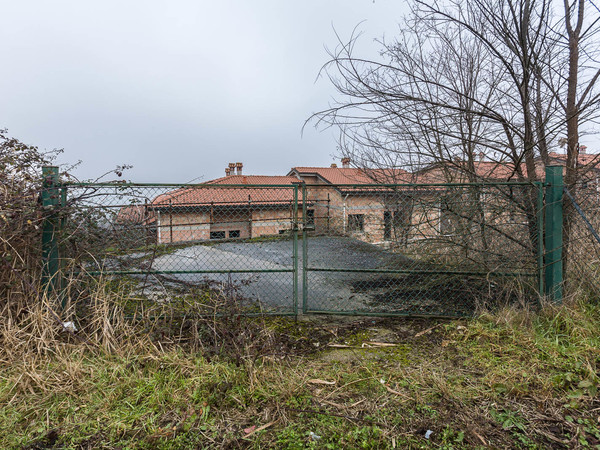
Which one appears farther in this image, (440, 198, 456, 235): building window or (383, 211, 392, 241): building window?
(383, 211, 392, 241): building window

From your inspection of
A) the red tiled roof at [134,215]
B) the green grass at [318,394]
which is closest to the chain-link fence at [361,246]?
the red tiled roof at [134,215]

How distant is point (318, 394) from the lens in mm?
2674

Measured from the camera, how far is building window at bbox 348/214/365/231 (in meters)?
5.12

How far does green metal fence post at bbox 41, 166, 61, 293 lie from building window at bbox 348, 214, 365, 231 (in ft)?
11.9

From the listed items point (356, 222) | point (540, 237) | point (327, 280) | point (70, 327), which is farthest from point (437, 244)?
point (70, 327)

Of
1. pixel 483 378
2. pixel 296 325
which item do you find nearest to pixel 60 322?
pixel 296 325

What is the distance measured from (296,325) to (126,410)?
1.98 metres

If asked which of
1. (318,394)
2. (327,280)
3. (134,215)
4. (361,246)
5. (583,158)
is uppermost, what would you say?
(583,158)

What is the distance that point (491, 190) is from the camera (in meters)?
4.51

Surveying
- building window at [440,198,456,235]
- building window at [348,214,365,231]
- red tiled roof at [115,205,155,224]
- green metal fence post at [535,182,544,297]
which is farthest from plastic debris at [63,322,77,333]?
green metal fence post at [535,182,544,297]

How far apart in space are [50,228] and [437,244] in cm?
475

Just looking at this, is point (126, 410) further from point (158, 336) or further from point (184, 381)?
point (158, 336)

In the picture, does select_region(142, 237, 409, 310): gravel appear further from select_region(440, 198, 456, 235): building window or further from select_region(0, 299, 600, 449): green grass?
select_region(0, 299, 600, 449): green grass

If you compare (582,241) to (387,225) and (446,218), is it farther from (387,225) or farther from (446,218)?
(387,225)
